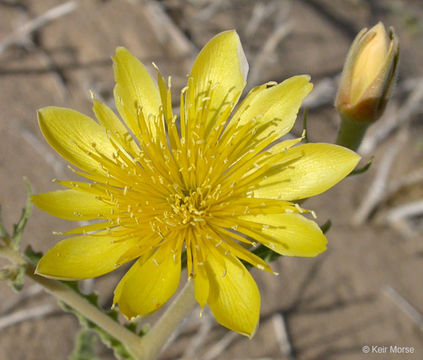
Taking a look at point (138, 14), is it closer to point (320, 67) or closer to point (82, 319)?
point (320, 67)

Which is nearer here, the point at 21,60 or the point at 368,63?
the point at 368,63

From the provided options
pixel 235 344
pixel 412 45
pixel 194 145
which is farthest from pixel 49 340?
pixel 412 45

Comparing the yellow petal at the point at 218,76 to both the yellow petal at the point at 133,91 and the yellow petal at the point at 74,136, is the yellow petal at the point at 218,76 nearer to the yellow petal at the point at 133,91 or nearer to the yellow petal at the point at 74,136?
the yellow petal at the point at 133,91

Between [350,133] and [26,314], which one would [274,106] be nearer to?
[350,133]

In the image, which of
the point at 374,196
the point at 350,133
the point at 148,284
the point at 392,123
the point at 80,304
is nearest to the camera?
the point at 148,284

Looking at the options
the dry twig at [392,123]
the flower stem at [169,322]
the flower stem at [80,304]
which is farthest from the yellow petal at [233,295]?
the dry twig at [392,123]

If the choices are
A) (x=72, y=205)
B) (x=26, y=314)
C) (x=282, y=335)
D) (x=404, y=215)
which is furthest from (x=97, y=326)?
(x=404, y=215)

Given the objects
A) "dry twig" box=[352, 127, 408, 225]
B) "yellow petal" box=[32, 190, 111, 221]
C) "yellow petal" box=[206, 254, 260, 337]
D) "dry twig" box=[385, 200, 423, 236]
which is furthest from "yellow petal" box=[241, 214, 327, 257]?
"dry twig" box=[385, 200, 423, 236]
